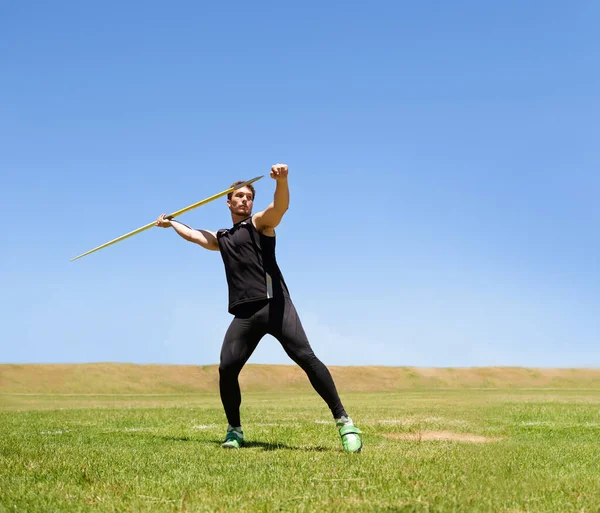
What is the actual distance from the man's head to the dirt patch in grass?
11.6 feet

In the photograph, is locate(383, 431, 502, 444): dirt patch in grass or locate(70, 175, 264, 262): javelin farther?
locate(383, 431, 502, 444): dirt patch in grass

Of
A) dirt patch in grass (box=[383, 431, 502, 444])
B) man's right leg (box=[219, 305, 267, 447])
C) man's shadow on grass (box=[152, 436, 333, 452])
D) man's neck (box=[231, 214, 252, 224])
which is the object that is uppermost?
man's neck (box=[231, 214, 252, 224])

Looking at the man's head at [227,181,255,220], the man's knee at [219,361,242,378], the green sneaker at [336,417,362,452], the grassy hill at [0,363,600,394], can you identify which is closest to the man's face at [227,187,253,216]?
the man's head at [227,181,255,220]

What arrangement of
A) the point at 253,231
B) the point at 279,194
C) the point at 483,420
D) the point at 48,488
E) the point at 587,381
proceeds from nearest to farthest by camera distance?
the point at 48,488 < the point at 279,194 < the point at 253,231 < the point at 483,420 < the point at 587,381

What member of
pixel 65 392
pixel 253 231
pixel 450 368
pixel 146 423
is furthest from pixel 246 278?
pixel 450 368

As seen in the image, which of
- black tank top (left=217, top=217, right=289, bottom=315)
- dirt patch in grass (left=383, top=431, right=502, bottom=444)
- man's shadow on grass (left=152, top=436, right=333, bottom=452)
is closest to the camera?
man's shadow on grass (left=152, top=436, right=333, bottom=452)

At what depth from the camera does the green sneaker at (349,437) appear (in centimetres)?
694

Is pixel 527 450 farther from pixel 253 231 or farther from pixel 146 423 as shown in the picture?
pixel 146 423

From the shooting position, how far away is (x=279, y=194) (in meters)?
7.04

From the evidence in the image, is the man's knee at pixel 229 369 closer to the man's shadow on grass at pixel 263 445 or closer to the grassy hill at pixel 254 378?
the man's shadow on grass at pixel 263 445

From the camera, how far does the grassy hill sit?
3841 centimetres

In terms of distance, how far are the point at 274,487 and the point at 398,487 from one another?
2.86 ft

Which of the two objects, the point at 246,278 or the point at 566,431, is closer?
the point at 246,278

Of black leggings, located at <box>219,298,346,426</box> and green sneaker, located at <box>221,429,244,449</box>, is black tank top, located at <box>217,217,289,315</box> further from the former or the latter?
green sneaker, located at <box>221,429,244,449</box>
